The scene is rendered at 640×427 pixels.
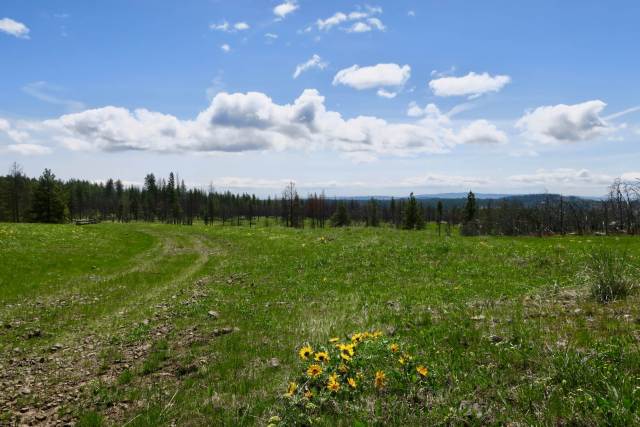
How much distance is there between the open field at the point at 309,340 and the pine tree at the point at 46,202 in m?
71.7

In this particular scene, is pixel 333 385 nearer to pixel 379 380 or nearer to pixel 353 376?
pixel 353 376

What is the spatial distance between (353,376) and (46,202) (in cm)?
9233

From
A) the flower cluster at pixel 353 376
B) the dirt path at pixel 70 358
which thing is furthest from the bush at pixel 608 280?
the dirt path at pixel 70 358

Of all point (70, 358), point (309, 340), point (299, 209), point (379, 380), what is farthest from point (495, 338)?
point (299, 209)

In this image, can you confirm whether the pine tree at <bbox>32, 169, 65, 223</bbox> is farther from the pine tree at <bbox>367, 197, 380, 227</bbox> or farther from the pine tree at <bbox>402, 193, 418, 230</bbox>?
the pine tree at <bbox>367, 197, 380, 227</bbox>

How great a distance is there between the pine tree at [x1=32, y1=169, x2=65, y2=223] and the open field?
235ft

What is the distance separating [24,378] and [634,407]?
10.7 m

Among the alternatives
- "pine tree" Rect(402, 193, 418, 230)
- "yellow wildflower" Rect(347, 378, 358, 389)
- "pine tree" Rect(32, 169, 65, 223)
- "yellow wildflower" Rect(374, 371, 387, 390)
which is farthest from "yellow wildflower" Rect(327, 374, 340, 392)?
"pine tree" Rect(402, 193, 418, 230)

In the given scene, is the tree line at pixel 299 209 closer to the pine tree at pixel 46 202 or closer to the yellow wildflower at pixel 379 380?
the pine tree at pixel 46 202

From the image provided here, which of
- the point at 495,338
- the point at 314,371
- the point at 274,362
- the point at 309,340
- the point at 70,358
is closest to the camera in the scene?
the point at 314,371

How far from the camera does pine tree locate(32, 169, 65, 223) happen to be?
74.9 m

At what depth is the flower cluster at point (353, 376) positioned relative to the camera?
15.8 feet

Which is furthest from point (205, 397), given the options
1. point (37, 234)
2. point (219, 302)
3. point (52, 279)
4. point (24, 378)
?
point (37, 234)

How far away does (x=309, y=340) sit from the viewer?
790cm
